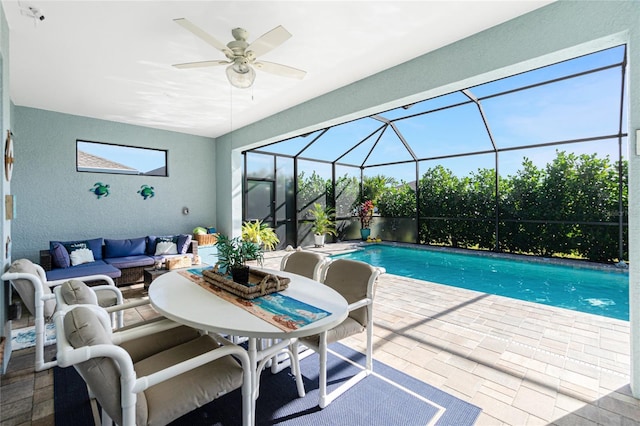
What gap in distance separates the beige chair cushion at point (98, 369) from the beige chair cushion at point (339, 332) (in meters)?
1.08

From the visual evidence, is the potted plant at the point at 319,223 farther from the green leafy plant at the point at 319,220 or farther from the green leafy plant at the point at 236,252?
the green leafy plant at the point at 236,252

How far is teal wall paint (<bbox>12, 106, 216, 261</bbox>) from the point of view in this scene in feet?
A: 16.2

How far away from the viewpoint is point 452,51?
9.86 feet

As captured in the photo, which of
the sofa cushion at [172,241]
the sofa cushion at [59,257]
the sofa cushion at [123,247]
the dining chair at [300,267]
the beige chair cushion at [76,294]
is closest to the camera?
the beige chair cushion at [76,294]

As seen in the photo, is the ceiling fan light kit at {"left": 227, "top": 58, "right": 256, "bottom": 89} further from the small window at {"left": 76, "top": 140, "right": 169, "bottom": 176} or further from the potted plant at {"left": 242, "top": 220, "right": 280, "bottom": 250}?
the potted plant at {"left": 242, "top": 220, "right": 280, "bottom": 250}

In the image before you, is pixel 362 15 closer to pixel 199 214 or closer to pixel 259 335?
pixel 259 335

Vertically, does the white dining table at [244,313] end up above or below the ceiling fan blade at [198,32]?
below

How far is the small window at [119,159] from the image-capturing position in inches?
217

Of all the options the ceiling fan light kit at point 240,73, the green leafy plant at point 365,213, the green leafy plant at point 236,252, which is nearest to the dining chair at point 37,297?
the green leafy plant at point 236,252

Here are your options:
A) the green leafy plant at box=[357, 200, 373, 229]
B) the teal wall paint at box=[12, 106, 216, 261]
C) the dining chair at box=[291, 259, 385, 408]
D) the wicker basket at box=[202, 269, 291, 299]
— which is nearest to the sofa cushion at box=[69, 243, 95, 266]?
the teal wall paint at box=[12, 106, 216, 261]

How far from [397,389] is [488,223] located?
695 cm

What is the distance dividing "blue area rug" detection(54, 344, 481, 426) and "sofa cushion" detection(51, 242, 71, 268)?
2916 millimetres

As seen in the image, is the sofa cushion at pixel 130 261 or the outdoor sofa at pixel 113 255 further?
the sofa cushion at pixel 130 261

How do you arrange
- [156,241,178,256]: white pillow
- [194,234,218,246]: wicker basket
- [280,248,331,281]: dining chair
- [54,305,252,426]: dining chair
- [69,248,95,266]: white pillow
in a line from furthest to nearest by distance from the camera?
[194,234,218,246]: wicker basket, [156,241,178,256]: white pillow, [69,248,95,266]: white pillow, [280,248,331,281]: dining chair, [54,305,252,426]: dining chair
